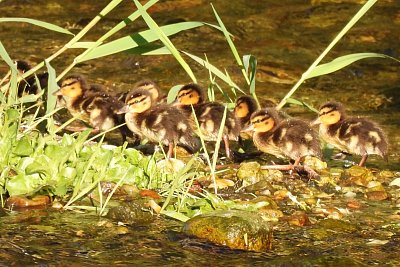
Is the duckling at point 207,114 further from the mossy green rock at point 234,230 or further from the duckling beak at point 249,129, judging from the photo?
the mossy green rock at point 234,230

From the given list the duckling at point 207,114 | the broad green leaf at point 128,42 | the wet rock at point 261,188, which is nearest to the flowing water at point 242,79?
the wet rock at point 261,188

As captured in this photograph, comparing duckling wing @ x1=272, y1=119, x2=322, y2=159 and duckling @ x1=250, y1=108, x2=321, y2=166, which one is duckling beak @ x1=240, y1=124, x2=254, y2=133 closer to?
duckling @ x1=250, y1=108, x2=321, y2=166

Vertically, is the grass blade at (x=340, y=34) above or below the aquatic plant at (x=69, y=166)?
above

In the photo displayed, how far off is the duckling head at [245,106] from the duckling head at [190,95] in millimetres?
238

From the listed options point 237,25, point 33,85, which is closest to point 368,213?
point 33,85

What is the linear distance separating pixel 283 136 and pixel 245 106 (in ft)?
2.20

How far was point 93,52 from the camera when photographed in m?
5.75

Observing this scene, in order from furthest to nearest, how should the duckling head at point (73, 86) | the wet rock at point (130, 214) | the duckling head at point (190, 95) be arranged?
the duckling head at point (73, 86) < the duckling head at point (190, 95) < the wet rock at point (130, 214)

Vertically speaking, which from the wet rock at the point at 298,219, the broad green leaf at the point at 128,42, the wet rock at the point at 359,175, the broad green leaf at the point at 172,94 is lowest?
the wet rock at the point at 298,219

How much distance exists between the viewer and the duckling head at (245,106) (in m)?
6.81

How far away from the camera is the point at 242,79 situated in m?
9.45

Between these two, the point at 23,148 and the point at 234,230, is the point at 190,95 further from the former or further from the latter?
the point at 234,230

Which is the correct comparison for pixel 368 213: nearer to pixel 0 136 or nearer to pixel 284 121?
pixel 284 121

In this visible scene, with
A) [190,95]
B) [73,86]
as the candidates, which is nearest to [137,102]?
[190,95]
